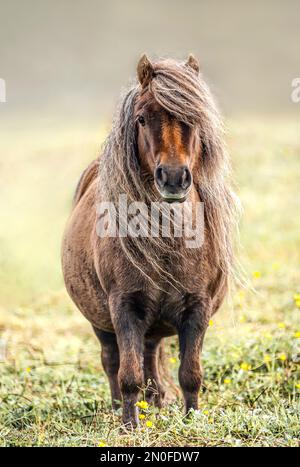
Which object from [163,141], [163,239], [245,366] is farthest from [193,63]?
[245,366]

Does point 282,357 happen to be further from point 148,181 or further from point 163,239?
point 148,181

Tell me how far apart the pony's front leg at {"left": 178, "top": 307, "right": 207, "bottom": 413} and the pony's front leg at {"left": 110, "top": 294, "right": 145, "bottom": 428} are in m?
0.26

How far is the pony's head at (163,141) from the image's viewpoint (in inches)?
167

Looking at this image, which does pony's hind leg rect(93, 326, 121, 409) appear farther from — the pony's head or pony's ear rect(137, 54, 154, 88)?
pony's ear rect(137, 54, 154, 88)

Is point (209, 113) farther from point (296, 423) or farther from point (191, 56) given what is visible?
point (296, 423)

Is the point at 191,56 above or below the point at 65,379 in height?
above

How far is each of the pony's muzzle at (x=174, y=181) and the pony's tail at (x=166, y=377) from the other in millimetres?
2098

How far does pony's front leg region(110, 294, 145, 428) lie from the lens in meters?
4.82

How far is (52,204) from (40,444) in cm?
1390

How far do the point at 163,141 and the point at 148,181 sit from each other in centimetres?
46

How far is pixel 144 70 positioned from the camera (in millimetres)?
4676

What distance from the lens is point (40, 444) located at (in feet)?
15.6

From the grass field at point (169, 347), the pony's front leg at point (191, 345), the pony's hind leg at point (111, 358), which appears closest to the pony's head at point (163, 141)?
the grass field at point (169, 347)
